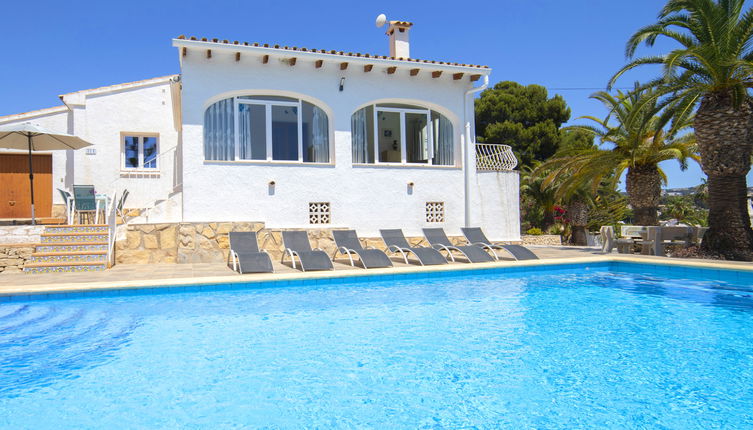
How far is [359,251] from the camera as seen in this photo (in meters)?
11.6

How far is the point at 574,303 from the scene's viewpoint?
820 cm

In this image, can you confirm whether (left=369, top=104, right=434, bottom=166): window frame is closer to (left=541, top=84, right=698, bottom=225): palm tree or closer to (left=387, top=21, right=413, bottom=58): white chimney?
(left=387, top=21, right=413, bottom=58): white chimney

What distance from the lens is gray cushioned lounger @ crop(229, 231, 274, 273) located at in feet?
33.5

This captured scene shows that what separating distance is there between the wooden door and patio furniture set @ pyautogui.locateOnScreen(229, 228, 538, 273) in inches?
379

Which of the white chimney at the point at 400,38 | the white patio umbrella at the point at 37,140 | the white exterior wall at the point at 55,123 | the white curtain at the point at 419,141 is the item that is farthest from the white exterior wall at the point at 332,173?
the white exterior wall at the point at 55,123

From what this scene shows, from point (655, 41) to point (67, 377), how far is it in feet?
47.0

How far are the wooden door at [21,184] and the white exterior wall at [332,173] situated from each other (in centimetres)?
804

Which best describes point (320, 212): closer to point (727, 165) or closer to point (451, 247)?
point (451, 247)

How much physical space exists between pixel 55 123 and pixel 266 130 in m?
8.55

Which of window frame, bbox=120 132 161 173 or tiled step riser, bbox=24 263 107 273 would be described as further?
window frame, bbox=120 132 161 173

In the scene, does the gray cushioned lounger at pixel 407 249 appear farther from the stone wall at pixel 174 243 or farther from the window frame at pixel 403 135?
the stone wall at pixel 174 243

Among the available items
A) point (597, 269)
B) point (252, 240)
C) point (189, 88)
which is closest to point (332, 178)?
point (252, 240)

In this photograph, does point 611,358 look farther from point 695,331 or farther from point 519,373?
point 695,331

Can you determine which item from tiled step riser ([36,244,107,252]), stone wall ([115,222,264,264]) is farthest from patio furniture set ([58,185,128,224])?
tiled step riser ([36,244,107,252])
